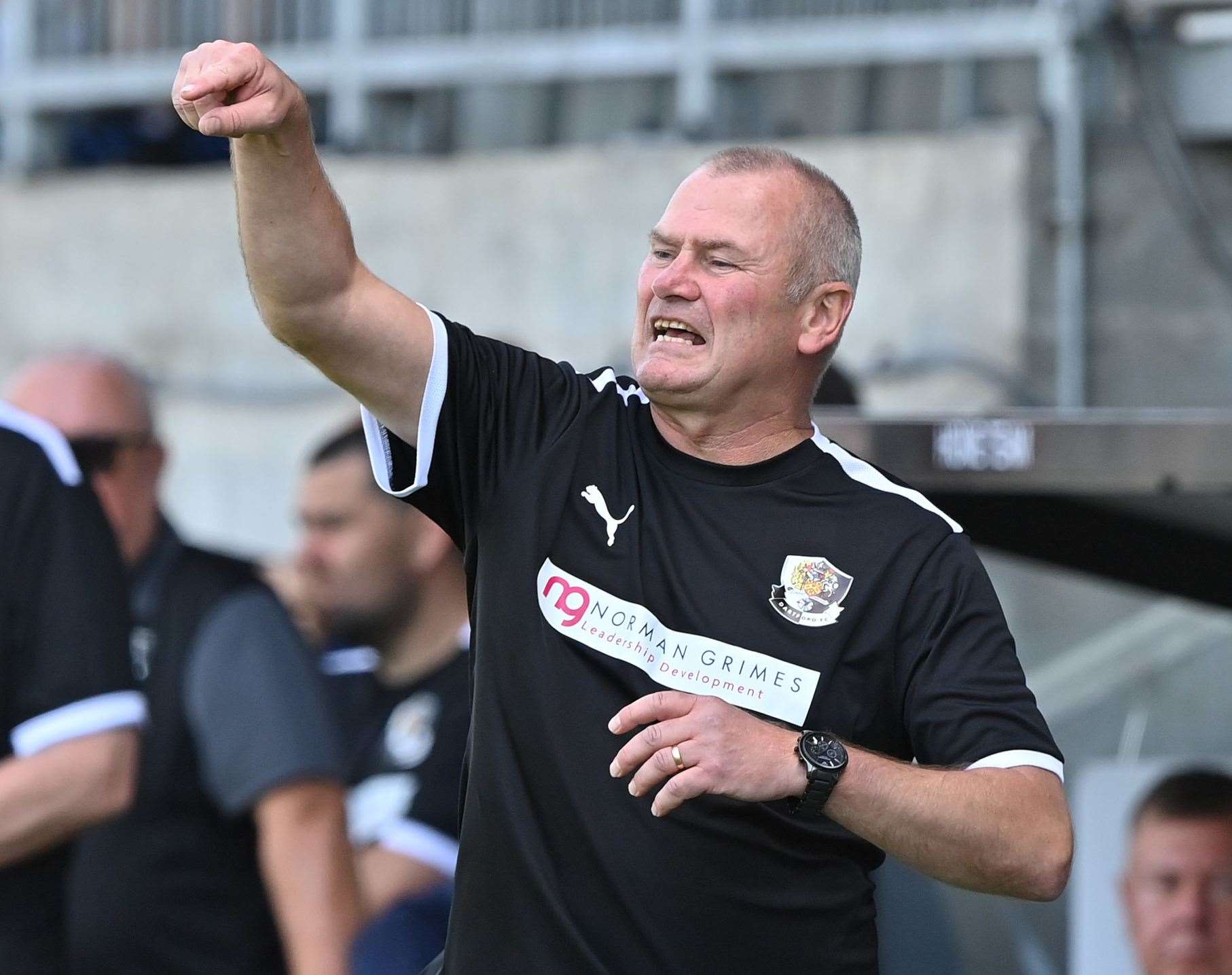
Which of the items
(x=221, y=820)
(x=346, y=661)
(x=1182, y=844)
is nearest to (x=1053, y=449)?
(x=1182, y=844)

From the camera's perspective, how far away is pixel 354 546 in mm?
4898

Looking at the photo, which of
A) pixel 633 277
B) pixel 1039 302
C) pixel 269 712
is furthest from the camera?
pixel 633 277

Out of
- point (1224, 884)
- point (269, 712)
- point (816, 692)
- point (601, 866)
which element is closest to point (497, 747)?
point (601, 866)

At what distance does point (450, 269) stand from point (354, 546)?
10.1 ft

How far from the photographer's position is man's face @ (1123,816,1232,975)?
182 inches

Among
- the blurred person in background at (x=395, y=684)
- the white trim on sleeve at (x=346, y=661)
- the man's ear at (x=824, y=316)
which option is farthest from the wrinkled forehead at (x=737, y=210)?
the white trim on sleeve at (x=346, y=661)

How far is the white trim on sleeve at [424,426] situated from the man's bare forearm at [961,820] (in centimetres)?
68

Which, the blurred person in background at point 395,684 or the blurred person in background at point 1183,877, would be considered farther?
the blurred person in background at point 1183,877

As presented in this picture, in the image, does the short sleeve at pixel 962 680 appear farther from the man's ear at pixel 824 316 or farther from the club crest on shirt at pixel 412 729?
the club crest on shirt at pixel 412 729

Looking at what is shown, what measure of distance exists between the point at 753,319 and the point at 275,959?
1867 millimetres

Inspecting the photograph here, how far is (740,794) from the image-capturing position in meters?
2.32

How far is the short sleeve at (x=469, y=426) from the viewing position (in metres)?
2.66

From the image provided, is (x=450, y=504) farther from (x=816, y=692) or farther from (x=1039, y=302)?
(x=1039, y=302)

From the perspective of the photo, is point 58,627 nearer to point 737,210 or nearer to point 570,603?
point 570,603
